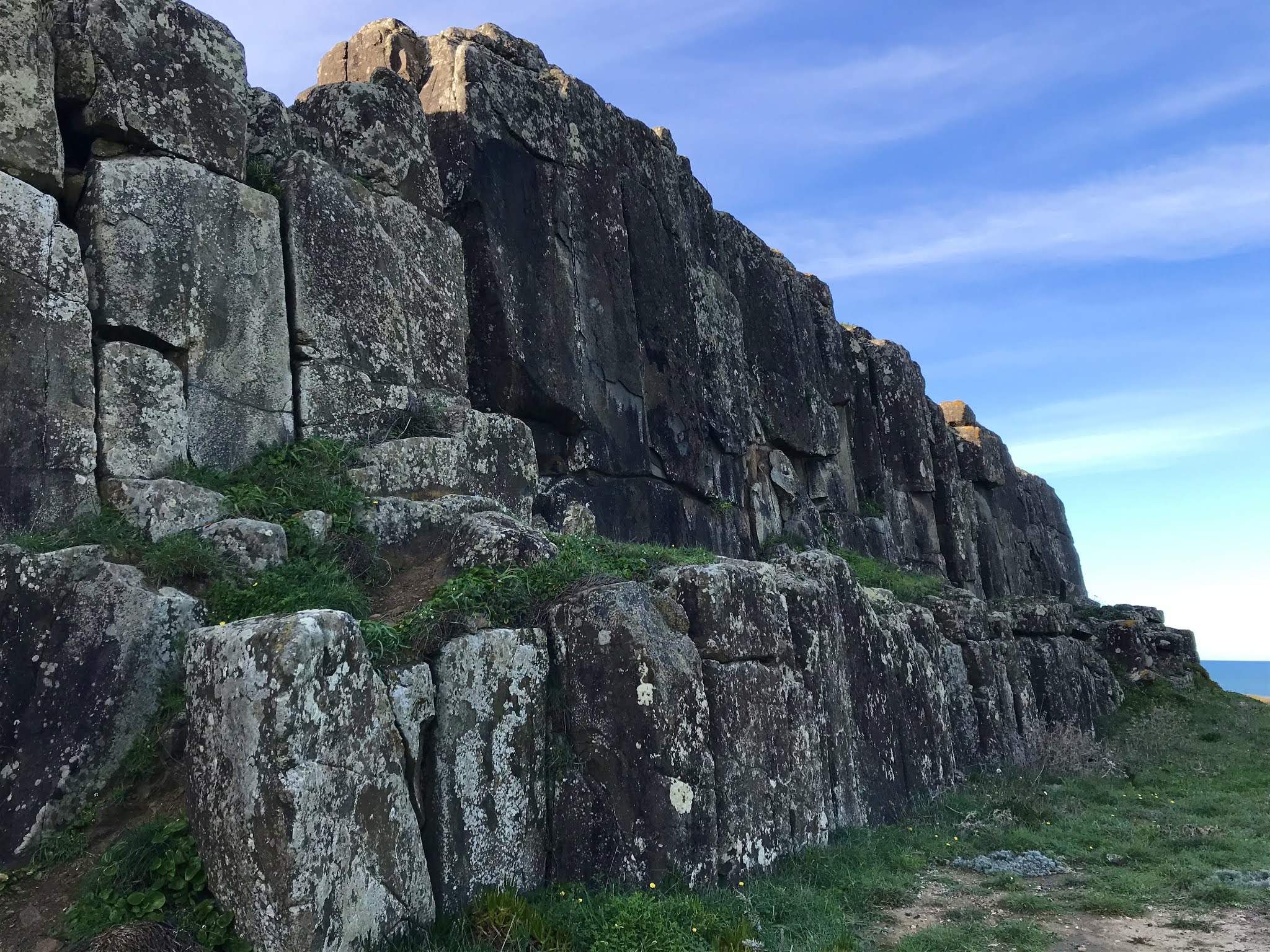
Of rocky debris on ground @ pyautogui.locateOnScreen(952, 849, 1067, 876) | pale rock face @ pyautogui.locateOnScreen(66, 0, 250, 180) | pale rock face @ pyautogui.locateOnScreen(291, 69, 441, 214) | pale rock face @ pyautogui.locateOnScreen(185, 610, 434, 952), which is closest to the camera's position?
pale rock face @ pyautogui.locateOnScreen(185, 610, 434, 952)

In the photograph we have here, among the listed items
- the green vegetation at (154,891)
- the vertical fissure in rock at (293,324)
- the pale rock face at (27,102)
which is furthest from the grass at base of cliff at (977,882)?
the pale rock face at (27,102)

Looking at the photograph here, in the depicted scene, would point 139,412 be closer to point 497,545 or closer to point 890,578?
point 497,545

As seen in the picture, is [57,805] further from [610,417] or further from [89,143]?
[610,417]

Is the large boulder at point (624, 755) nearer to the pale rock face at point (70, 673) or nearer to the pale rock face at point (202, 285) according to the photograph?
the pale rock face at point (70, 673)

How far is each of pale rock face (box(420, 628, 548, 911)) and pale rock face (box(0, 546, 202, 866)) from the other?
6.53ft

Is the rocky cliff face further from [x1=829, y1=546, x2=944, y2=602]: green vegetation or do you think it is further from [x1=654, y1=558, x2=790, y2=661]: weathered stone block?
[x1=829, y1=546, x2=944, y2=602]: green vegetation

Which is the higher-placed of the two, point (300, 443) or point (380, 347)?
point (380, 347)

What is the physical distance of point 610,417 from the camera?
16406 mm

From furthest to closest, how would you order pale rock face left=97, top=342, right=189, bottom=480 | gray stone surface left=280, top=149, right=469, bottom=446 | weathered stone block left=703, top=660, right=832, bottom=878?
gray stone surface left=280, top=149, right=469, bottom=446
pale rock face left=97, top=342, right=189, bottom=480
weathered stone block left=703, top=660, right=832, bottom=878

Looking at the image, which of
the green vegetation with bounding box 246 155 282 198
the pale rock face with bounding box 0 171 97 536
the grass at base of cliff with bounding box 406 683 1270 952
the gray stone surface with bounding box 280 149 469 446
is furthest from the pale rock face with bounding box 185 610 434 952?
the green vegetation with bounding box 246 155 282 198

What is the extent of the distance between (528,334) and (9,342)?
744cm

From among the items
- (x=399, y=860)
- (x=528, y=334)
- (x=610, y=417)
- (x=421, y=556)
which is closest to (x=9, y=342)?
(x=421, y=556)

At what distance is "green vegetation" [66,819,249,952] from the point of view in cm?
587

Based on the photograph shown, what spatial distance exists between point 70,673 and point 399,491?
405 centimetres
